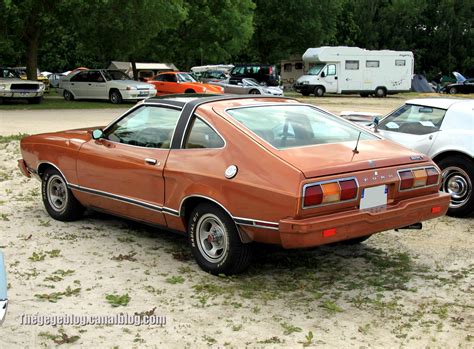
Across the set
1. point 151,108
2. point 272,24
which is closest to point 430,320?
point 151,108

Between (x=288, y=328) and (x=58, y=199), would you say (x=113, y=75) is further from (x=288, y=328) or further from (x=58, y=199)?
(x=288, y=328)

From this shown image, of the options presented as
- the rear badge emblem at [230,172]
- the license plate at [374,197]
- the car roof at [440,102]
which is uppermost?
the car roof at [440,102]

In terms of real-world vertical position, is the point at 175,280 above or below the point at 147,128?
below

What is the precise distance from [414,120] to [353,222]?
3730 millimetres

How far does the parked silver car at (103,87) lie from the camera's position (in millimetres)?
25641

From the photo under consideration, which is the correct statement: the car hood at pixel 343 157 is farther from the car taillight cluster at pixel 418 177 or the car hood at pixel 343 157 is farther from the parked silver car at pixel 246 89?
the parked silver car at pixel 246 89

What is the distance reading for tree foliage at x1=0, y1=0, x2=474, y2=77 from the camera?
25016 mm

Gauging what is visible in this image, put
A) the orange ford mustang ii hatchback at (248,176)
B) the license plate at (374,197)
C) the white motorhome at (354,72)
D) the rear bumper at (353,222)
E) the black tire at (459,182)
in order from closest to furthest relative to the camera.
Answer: the rear bumper at (353,222) < the orange ford mustang ii hatchback at (248,176) < the license plate at (374,197) < the black tire at (459,182) < the white motorhome at (354,72)

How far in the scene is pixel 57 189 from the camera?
6461mm

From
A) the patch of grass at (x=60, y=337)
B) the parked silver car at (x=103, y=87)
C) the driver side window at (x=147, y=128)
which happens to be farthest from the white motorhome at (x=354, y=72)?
the patch of grass at (x=60, y=337)

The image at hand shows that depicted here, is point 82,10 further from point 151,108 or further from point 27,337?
point 27,337

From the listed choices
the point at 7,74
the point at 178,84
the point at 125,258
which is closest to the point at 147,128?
the point at 125,258

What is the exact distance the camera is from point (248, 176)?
443 centimetres

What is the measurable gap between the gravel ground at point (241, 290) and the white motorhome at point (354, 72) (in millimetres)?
31330
